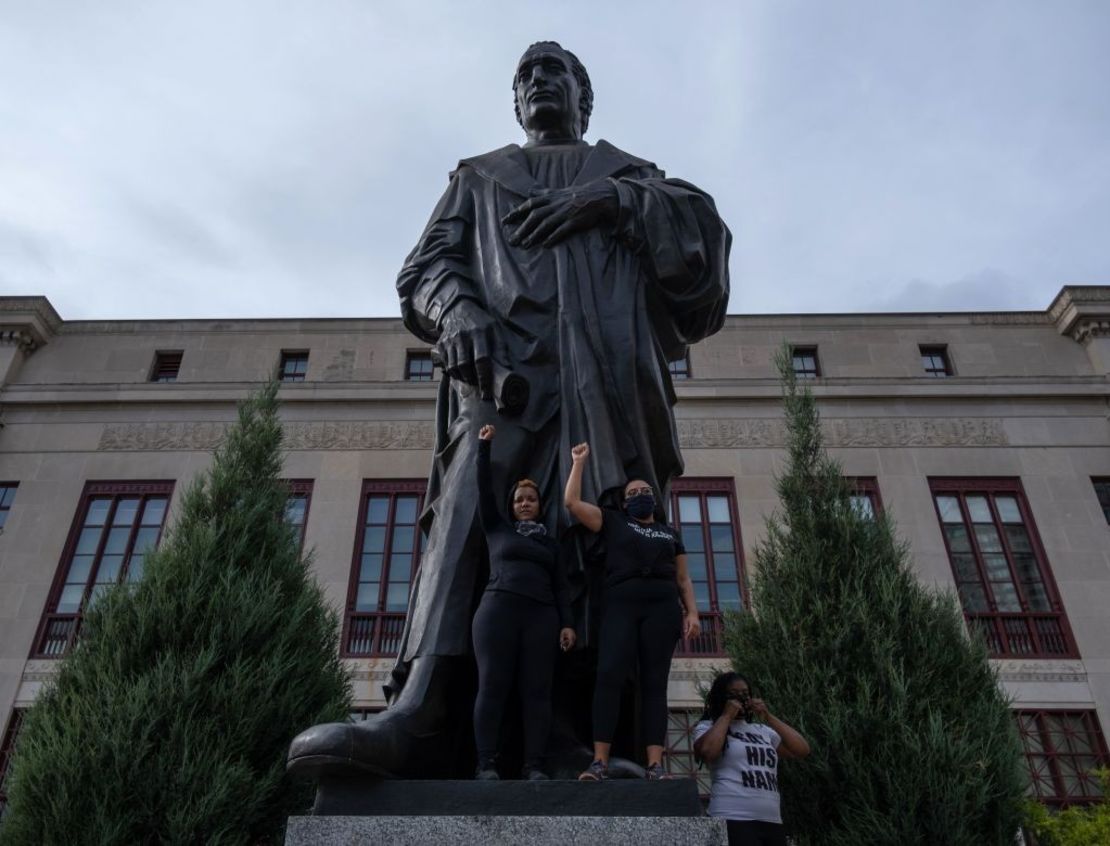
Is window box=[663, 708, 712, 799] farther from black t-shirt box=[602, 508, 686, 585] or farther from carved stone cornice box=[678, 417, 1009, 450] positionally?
black t-shirt box=[602, 508, 686, 585]

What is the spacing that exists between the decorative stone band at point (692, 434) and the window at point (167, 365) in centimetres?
208

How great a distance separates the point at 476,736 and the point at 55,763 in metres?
8.12

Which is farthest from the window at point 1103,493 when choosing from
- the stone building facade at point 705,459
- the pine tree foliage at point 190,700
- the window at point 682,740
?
the pine tree foliage at point 190,700

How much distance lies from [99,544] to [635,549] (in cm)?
1912

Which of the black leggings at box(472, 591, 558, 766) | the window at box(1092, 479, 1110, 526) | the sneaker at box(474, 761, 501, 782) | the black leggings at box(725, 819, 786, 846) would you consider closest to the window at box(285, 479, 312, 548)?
the window at box(1092, 479, 1110, 526)

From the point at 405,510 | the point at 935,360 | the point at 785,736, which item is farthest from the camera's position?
the point at 935,360

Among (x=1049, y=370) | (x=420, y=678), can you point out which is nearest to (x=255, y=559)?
(x=420, y=678)

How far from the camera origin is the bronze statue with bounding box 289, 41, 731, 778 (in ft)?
9.89

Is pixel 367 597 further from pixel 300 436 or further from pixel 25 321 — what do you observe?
pixel 25 321

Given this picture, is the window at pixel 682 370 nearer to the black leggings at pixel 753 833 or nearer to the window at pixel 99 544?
the window at pixel 99 544

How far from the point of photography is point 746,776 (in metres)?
4.77

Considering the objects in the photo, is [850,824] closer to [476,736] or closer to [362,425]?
[476,736]

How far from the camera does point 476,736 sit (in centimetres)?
272

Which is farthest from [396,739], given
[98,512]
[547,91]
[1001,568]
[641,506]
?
[98,512]
